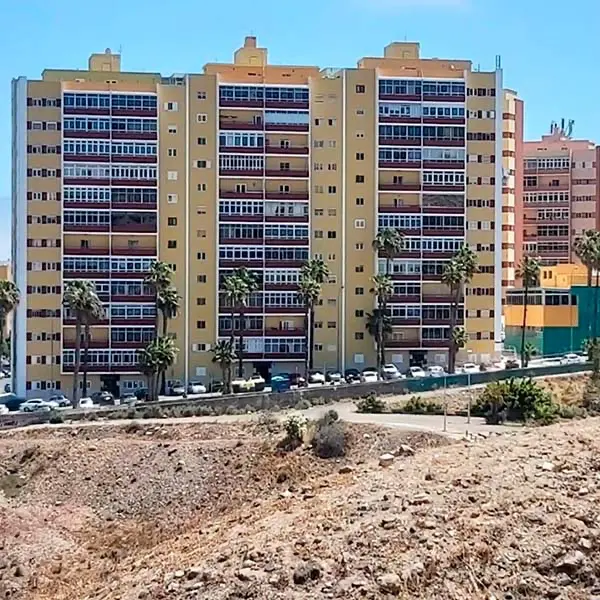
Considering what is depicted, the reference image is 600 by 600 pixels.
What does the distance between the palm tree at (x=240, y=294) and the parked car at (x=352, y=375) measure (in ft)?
26.0

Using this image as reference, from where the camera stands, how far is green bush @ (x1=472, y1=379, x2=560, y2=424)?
5047 centimetres

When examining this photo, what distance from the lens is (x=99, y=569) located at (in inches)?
1254

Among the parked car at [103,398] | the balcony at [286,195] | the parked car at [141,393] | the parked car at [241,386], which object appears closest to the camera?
the parked car at [103,398]

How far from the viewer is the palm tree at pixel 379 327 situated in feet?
281

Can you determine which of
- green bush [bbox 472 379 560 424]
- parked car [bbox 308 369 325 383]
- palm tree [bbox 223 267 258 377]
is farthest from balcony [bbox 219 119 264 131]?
green bush [bbox 472 379 560 424]

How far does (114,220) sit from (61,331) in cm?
908

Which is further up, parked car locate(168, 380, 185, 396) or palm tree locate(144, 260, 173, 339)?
palm tree locate(144, 260, 173, 339)

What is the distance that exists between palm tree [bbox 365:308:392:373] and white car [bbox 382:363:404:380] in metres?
0.60

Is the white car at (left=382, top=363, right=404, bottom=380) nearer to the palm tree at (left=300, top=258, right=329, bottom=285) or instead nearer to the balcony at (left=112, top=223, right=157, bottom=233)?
the palm tree at (left=300, top=258, right=329, bottom=285)

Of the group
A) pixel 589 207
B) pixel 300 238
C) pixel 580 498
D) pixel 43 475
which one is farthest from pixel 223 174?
pixel 580 498

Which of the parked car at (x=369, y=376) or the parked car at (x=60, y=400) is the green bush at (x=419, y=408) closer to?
the parked car at (x=369, y=376)

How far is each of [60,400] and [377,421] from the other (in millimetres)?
35121

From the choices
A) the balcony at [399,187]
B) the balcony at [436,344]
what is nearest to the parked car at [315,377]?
the balcony at [436,344]

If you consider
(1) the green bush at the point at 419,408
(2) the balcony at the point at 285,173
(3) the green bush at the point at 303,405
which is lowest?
(3) the green bush at the point at 303,405
